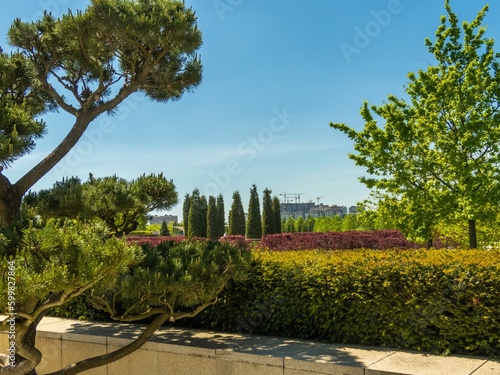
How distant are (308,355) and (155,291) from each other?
1601 mm

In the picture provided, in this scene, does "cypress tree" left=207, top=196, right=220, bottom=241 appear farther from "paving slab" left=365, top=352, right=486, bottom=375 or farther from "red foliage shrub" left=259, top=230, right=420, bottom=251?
"paving slab" left=365, top=352, right=486, bottom=375

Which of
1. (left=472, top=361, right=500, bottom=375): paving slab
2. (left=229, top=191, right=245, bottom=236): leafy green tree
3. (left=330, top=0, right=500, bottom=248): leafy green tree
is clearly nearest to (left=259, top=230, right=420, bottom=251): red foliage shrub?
(left=330, top=0, right=500, bottom=248): leafy green tree

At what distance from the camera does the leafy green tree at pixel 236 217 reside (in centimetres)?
3666

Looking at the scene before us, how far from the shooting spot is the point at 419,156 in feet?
36.4

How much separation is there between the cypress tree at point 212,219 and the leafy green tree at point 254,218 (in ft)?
7.73

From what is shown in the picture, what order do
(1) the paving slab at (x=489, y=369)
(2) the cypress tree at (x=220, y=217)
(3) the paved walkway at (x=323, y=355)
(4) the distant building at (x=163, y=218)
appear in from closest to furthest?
(1) the paving slab at (x=489, y=369) → (3) the paved walkway at (x=323, y=355) → (4) the distant building at (x=163, y=218) → (2) the cypress tree at (x=220, y=217)


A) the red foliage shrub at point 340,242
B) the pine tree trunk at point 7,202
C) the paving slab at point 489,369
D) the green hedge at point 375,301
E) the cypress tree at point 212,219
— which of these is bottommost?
the paving slab at point 489,369

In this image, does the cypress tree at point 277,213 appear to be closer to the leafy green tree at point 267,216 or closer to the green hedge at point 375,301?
the leafy green tree at point 267,216

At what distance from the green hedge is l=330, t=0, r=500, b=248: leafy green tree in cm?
475

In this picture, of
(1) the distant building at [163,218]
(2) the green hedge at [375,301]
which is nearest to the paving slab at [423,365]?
(2) the green hedge at [375,301]

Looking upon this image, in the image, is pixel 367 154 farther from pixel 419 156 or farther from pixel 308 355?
pixel 308 355

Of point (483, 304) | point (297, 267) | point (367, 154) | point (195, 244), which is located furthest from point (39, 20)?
point (367, 154)

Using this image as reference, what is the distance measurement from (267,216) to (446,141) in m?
25.8

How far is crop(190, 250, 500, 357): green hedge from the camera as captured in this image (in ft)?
15.6
